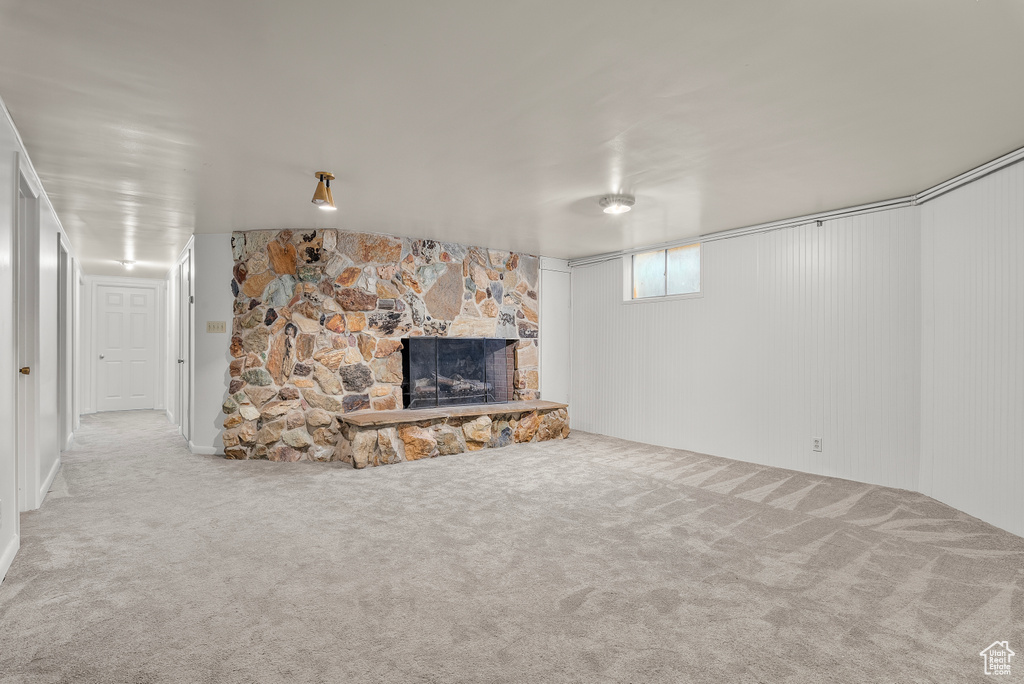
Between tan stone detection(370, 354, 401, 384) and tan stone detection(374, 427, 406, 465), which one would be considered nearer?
tan stone detection(374, 427, 406, 465)

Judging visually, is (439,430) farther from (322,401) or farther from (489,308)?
(489,308)

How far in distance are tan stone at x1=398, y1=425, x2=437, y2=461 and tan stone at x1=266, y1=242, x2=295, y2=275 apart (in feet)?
6.23

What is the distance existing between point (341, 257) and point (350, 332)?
741 mm

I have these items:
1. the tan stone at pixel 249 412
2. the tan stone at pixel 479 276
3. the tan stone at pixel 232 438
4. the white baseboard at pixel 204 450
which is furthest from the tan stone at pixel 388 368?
the white baseboard at pixel 204 450

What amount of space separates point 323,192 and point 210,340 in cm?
260

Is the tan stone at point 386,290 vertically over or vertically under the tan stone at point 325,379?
over

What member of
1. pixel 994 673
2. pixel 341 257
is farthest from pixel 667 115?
pixel 341 257

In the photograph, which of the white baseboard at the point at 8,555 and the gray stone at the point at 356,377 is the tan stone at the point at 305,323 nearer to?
the gray stone at the point at 356,377

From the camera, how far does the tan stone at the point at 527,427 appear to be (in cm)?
553

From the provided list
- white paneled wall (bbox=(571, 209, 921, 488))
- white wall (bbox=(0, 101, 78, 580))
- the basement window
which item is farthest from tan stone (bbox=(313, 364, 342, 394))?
the basement window

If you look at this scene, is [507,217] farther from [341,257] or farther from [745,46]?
[745,46]

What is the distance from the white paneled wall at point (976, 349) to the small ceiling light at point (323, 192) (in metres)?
4.06

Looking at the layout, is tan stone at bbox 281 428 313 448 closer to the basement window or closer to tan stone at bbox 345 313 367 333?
tan stone at bbox 345 313 367 333

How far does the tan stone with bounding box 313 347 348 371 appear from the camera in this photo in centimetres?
499
